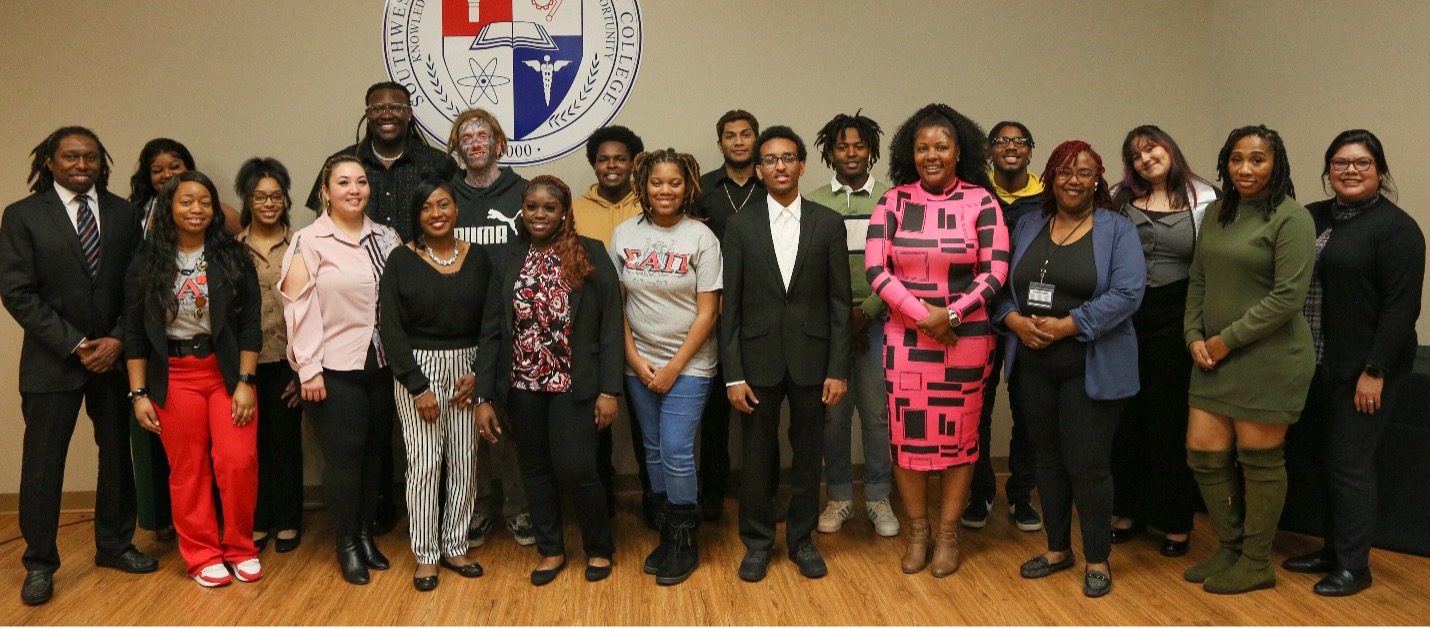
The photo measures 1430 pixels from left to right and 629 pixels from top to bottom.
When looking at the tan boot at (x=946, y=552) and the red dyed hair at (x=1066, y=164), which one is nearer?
the red dyed hair at (x=1066, y=164)

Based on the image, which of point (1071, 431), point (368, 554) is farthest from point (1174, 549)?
point (368, 554)

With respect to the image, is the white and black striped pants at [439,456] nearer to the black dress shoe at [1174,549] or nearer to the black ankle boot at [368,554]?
the black ankle boot at [368,554]

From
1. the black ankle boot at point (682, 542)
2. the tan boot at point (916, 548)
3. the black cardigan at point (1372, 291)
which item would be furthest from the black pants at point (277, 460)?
the black cardigan at point (1372, 291)

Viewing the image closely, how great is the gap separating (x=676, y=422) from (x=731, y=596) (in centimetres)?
61

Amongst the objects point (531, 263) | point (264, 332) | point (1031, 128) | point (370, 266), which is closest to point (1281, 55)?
point (1031, 128)

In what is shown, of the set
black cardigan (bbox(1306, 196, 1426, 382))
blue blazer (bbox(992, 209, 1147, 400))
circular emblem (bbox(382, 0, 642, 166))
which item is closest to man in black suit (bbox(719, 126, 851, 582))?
blue blazer (bbox(992, 209, 1147, 400))

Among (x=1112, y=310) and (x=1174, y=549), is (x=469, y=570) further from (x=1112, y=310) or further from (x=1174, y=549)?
(x=1174, y=549)

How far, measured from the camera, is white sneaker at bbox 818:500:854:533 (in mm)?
3811

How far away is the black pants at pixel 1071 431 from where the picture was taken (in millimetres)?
3049

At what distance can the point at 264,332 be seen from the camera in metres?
3.52

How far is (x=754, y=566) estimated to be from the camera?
10.8 feet

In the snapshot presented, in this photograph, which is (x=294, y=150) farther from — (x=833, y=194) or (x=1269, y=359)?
(x=1269, y=359)

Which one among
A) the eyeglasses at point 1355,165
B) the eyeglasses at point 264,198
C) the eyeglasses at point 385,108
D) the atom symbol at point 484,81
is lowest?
the eyeglasses at point 264,198

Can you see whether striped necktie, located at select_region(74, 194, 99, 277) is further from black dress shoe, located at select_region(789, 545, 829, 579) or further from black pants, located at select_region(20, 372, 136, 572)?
black dress shoe, located at select_region(789, 545, 829, 579)
